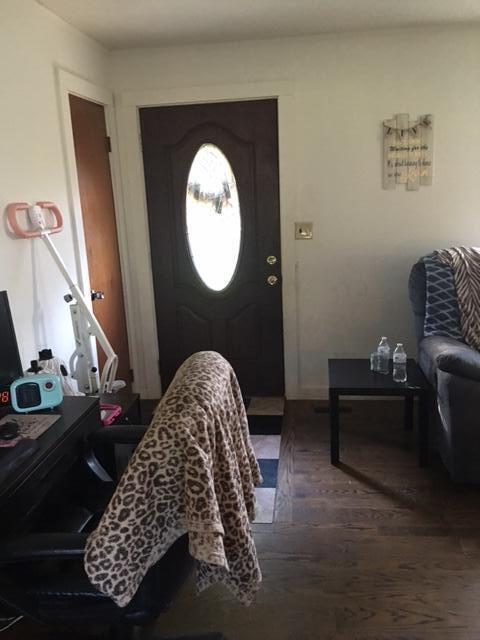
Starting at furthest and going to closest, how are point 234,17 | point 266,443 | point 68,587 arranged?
1. point 266,443
2. point 234,17
3. point 68,587

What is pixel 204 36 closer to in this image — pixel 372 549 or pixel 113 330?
pixel 113 330

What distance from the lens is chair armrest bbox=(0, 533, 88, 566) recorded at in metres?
1.26

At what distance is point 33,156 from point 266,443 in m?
1.91

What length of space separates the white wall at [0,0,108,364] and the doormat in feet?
3.84

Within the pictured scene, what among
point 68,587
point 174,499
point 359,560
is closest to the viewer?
point 174,499

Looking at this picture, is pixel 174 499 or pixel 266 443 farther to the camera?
pixel 266 443

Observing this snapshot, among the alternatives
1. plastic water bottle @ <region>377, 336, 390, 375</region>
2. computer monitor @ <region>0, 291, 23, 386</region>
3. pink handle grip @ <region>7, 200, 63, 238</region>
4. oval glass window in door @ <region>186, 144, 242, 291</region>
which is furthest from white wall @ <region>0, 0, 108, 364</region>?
plastic water bottle @ <region>377, 336, 390, 375</region>

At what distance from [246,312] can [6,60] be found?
197 cm

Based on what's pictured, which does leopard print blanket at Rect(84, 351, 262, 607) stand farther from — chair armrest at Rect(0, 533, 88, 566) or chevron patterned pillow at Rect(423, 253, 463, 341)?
chevron patterned pillow at Rect(423, 253, 463, 341)

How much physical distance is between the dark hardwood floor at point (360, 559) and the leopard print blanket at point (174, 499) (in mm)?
713

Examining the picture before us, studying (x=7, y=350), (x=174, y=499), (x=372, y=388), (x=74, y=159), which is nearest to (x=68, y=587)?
(x=174, y=499)

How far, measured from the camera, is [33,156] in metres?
2.45

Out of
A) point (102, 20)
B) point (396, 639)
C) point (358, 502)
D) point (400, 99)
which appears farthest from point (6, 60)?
point (396, 639)

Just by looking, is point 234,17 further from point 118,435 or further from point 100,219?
point 118,435
